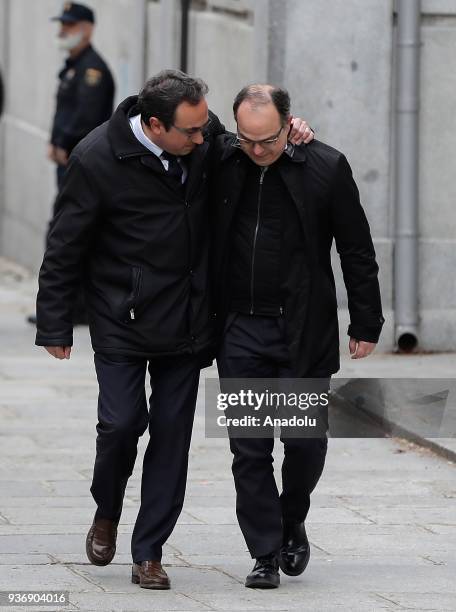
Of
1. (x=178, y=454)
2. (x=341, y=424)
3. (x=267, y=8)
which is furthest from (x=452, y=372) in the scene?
(x=178, y=454)

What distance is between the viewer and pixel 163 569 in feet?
20.3

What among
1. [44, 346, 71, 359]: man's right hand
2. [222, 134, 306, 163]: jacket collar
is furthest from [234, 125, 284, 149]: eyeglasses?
[44, 346, 71, 359]: man's right hand

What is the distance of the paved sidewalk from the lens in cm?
594

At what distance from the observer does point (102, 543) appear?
6121 mm

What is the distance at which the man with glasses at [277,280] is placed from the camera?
594 centimetres

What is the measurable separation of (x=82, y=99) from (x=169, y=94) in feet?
24.1

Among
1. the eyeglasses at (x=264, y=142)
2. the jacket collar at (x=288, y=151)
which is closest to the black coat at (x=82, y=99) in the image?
the jacket collar at (x=288, y=151)

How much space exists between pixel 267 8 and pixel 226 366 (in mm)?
5596

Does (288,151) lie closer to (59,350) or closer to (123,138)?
(123,138)

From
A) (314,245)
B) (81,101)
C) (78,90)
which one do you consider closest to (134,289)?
(314,245)

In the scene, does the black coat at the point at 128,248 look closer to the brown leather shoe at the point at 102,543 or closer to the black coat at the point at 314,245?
the black coat at the point at 314,245

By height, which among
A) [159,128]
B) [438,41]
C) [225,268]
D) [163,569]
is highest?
[438,41]

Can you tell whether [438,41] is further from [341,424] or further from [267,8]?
[341,424]

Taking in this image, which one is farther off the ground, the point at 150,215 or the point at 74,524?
the point at 150,215
